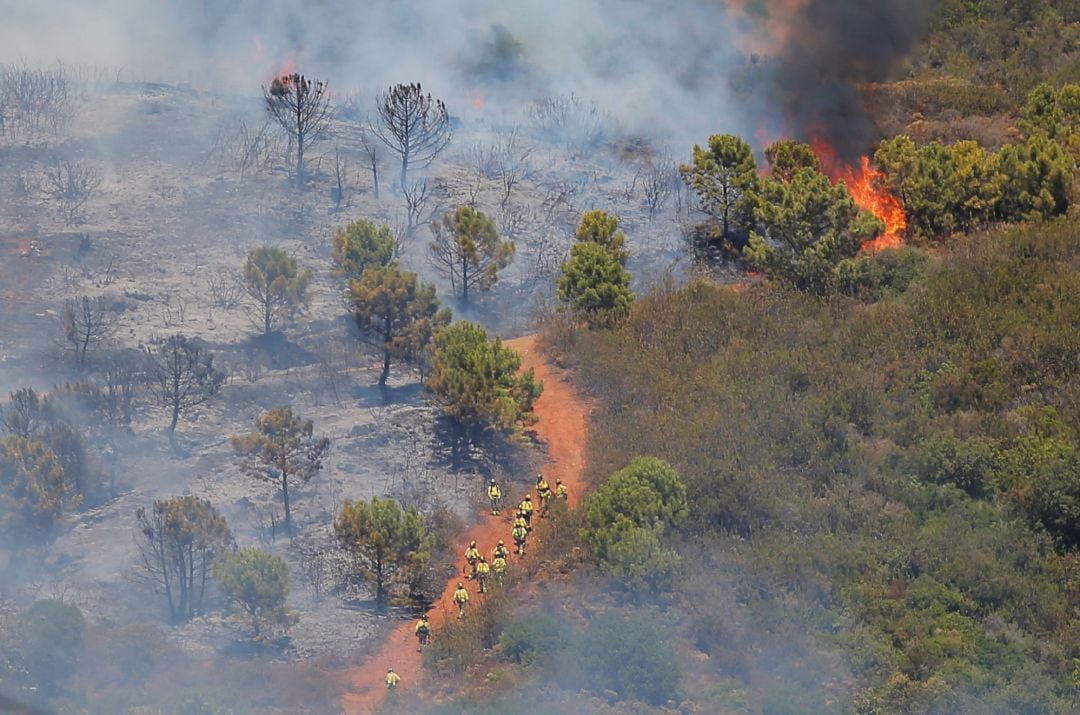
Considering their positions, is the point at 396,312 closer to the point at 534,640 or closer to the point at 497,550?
the point at 497,550

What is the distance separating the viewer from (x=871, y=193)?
4366cm

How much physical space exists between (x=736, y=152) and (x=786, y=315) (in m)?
7.26

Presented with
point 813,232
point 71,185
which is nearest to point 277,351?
point 71,185

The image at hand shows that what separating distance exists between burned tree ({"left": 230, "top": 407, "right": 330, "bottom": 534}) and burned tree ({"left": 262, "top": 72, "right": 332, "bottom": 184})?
1316 cm

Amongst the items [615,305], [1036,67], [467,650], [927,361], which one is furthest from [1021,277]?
[1036,67]

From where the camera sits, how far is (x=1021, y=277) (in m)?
35.1

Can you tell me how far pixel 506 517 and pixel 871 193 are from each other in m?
18.4

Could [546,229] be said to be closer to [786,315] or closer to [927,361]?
[786,315]

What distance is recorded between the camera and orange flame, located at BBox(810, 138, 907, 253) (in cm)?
4106

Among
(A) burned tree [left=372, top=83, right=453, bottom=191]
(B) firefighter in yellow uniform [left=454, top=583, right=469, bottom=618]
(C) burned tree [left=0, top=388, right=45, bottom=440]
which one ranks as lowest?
(B) firefighter in yellow uniform [left=454, top=583, right=469, bottom=618]

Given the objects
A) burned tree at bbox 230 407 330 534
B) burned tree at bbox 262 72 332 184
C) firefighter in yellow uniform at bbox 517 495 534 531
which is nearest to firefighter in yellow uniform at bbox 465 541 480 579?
firefighter in yellow uniform at bbox 517 495 534 531

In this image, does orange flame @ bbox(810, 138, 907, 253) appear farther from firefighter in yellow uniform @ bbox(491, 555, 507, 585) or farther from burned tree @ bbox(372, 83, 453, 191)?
firefighter in yellow uniform @ bbox(491, 555, 507, 585)

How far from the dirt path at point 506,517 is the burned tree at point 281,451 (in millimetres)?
3143

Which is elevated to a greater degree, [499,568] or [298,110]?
[298,110]
